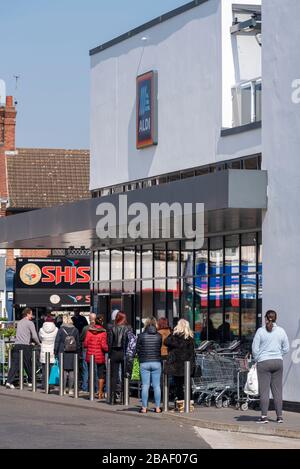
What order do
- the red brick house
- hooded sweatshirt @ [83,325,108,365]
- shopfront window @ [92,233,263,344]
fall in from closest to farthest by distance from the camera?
hooded sweatshirt @ [83,325,108,365] < shopfront window @ [92,233,263,344] < the red brick house

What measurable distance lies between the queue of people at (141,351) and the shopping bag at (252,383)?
0.62 m

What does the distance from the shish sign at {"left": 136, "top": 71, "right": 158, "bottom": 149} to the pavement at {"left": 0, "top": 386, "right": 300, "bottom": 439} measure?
22.0ft

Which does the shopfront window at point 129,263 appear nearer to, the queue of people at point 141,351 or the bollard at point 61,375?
the queue of people at point 141,351

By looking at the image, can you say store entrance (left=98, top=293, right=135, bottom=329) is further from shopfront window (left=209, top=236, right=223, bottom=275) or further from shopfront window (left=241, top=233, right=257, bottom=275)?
shopfront window (left=241, top=233, right=257, bottom=275)

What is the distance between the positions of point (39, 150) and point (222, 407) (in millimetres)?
46518

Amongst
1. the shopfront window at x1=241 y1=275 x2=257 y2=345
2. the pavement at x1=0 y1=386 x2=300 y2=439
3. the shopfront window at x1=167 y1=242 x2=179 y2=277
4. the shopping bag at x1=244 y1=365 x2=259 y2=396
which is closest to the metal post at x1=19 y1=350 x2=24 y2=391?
the pavement at x1=0 y1=386 x2=300 y2=439

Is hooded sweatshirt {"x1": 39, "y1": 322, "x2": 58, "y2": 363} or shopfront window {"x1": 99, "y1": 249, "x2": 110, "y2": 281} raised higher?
shopfront window {"x1": 99, "y1": 249, "x2": 110, "y2": 281}

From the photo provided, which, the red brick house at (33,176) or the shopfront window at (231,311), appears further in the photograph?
the red brick house at (33,176)

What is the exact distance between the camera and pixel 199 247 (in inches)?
1089

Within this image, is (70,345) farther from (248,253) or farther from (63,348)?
(248,253)

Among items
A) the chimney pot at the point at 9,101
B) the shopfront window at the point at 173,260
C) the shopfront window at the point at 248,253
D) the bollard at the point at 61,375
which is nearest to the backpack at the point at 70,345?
the bollard at the point at 61,375

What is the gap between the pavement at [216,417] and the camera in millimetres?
18641

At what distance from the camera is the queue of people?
774 inches
